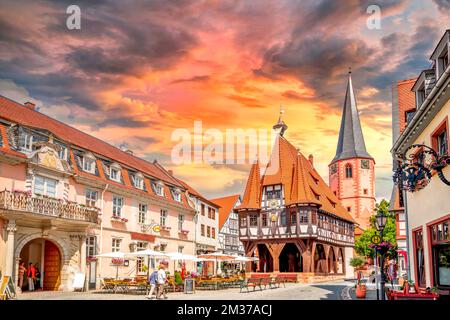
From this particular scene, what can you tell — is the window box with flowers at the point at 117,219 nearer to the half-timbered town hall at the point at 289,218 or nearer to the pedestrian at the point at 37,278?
the pedestrian at the point at 37,278

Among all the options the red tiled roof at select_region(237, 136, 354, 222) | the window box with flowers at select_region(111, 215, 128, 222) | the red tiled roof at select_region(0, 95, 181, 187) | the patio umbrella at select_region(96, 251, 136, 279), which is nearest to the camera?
the red tiled roof at select_region(0, 95, 181, 187)

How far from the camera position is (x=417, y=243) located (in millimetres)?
13844

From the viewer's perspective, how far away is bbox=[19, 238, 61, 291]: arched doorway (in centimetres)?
1967

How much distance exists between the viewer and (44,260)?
20.2m

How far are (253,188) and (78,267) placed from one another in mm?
19153

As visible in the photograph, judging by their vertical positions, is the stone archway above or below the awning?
below

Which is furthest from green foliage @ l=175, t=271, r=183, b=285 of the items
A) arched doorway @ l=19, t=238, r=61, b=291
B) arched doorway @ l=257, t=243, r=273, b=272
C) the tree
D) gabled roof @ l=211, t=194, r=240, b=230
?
gabled roof @ l=211, t=194, r=240, b=230

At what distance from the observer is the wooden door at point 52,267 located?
64.7ft

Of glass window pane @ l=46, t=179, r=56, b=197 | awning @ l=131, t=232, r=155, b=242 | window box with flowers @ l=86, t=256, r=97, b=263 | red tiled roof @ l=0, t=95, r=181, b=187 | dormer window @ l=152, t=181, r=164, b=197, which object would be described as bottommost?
window box with flowers @ l=86, t=256, r=97, b=263

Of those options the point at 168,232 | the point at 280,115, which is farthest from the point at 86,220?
the point at 280,115

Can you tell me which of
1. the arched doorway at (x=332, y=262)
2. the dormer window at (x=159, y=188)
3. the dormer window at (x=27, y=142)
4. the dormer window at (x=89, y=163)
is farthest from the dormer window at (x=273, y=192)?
the dormer window at (x=27, y=142)

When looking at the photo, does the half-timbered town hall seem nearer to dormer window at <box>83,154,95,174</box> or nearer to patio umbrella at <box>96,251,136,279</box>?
dormer window at <box>83,154,95,174</box>

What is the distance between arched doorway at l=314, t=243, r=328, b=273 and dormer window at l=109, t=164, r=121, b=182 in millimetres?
19053

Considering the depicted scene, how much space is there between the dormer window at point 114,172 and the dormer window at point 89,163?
1499 mm
